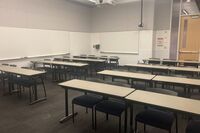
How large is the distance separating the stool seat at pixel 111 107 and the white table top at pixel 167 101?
0.32m

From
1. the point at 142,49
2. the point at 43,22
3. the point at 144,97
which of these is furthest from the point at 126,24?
the point at 144,97

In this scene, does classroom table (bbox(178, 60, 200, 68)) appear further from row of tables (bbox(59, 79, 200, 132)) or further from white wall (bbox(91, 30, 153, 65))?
row of tables (bbox(59, 79, 200, 132))

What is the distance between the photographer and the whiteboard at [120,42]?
8.60 m

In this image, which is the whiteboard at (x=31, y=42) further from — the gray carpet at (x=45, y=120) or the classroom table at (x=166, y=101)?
the classroom table at (x=166, y=101)

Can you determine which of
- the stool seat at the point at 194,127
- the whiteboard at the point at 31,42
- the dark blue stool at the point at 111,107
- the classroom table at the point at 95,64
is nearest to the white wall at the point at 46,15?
the whiteboard at the point at 31,42

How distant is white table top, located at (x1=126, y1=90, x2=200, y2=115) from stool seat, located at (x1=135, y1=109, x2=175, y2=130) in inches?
10.1

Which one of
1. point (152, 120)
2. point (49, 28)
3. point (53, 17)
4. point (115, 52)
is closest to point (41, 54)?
point (49, 28)

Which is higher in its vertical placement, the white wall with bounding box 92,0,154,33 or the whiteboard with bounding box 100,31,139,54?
the white wall with bounding box 92,0,154,33

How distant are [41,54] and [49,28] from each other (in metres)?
1.30

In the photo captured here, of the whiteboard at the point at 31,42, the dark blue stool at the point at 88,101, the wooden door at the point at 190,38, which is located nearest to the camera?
the dark blue stool at the point at 88,101

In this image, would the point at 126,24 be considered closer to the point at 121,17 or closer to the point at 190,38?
the point at 121,17

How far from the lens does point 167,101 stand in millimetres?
2111

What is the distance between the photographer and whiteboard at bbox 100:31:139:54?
8.60m

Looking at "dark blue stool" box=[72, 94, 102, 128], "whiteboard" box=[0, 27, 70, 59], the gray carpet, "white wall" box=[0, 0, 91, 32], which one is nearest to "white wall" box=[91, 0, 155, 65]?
"white wall" box=[0, 0, 91, 32]
